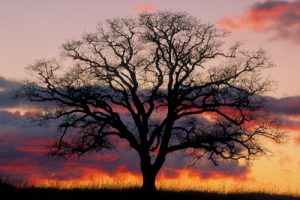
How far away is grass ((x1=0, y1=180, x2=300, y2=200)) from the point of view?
84.3 ft

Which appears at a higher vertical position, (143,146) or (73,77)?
(73,77)

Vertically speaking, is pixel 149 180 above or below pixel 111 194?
above

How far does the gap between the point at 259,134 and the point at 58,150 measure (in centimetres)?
1275

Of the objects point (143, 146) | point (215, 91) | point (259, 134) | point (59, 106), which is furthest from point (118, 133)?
point (259, 134)

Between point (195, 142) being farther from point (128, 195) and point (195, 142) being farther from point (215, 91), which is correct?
point (128, 195)

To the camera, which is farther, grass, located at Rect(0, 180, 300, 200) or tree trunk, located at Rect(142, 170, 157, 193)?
tree trunk, located at Rect(142, 170, 157, 193)

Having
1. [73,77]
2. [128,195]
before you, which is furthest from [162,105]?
[128,195]

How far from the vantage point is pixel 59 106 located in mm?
35375

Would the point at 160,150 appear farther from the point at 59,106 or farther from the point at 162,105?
the point at 59,106

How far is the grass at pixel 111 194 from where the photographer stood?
84.3ft

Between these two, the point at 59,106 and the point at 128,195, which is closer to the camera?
the point at 128,195

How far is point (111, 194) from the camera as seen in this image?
27562 millimetres

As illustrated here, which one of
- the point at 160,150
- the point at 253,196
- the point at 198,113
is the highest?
the point at 198,113

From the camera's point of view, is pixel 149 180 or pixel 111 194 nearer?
pixel 111 194
